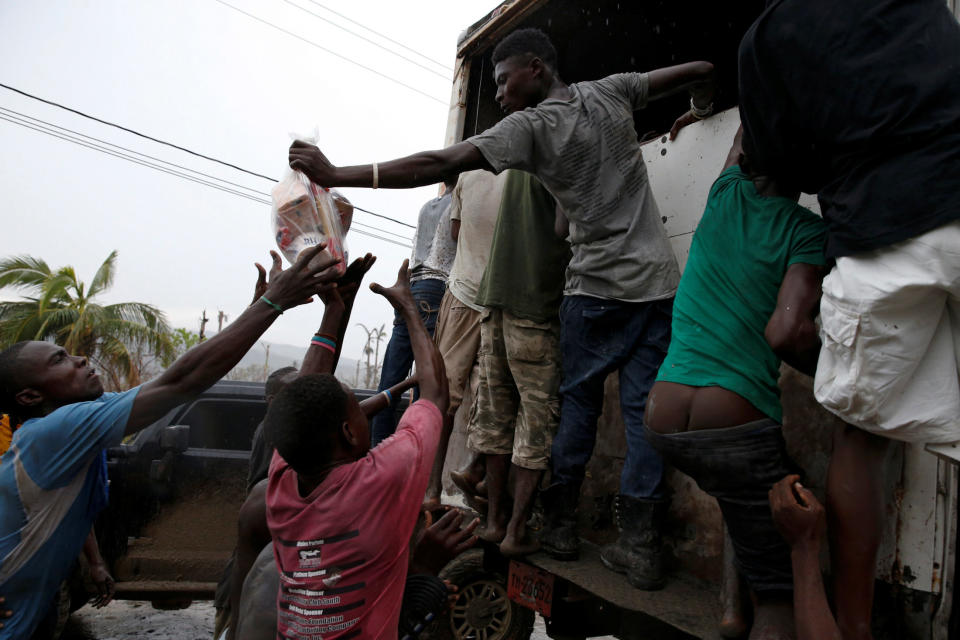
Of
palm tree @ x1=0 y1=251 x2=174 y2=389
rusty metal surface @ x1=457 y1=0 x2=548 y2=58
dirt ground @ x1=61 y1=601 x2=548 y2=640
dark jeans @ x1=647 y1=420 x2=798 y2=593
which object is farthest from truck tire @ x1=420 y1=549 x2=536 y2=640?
palm tree @ x1=0 y1=251 x2=174 y2=389

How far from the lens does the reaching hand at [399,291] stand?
2.14 meters

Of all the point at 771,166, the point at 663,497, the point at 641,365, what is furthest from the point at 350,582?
the point at 771,166

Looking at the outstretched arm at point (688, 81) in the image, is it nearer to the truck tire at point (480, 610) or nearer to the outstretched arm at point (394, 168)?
the outstretched arm at point (394, 168)

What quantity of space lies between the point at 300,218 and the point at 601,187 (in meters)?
1.22

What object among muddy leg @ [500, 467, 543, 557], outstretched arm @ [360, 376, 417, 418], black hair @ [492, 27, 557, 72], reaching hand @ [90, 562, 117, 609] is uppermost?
black hair @ [492, 27, 557, 72]

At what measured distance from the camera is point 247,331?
6.64 ft

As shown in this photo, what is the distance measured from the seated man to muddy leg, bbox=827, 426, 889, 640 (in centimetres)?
13

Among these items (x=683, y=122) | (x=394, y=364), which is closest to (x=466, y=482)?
(x=394, y=364)

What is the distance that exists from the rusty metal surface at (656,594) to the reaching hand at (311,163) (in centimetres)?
174

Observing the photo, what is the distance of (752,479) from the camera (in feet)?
5.35

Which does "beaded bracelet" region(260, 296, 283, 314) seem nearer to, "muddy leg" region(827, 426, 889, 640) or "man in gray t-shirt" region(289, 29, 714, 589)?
"man in gray t-shirt" region(289, 29, 714, 589)

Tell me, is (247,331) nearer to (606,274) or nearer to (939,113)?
(606,274)

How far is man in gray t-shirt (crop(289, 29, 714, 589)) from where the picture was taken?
2.33 meters

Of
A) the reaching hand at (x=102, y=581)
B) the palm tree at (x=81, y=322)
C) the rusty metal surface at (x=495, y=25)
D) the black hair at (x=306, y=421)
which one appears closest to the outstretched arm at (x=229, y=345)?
the black hair at (x=306, y=421)
